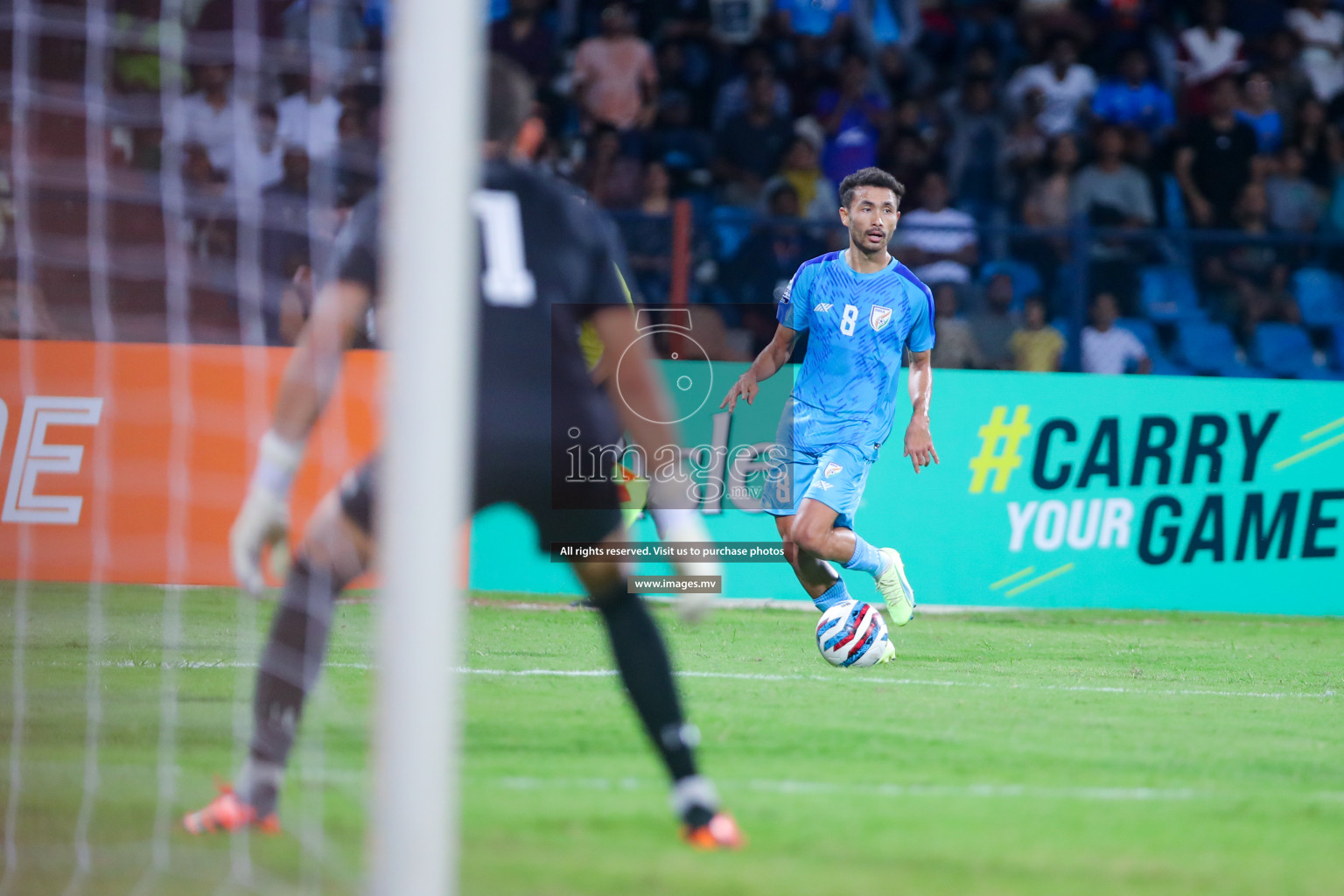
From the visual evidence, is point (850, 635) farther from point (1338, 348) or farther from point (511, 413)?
point (1338, 348)

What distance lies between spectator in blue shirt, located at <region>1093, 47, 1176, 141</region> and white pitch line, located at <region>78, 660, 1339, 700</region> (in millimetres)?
7713

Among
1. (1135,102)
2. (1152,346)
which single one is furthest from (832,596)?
(1135,102)

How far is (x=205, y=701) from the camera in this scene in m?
5.79

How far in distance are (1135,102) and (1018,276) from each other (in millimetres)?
3970

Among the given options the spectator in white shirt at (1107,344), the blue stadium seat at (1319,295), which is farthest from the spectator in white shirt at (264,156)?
the blue stadium seat at (1319,295)

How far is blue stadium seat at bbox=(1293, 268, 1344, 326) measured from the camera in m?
10.8

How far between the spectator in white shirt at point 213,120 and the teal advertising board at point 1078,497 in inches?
114

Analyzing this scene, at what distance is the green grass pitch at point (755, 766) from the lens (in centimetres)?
367

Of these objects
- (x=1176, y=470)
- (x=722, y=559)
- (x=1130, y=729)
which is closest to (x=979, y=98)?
(x=1176, y=470)

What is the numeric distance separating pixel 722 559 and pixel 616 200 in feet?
12.5

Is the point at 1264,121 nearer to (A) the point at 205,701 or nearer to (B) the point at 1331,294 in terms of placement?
(B) the point at 1331,294

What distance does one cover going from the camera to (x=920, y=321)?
23.7ft

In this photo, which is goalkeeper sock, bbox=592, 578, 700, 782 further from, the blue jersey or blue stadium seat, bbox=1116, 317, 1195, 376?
blue stadium seat, bbox=1116, 317, 1195, 376

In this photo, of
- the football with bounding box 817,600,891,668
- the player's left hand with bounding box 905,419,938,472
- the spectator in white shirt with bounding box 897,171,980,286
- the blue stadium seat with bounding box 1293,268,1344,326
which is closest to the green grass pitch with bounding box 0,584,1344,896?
the football with bounding box 817,600,891,668
